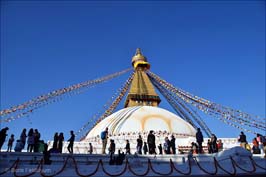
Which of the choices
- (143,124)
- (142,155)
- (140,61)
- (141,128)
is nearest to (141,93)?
(140,61)

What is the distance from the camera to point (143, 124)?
19.2 m

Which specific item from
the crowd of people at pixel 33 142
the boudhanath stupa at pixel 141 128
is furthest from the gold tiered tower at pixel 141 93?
the crowd of people at pixel 33 142

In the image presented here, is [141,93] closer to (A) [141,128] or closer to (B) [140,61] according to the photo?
(B) [140,61]

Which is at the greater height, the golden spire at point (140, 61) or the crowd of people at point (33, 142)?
the golden spire at point (140, 61)

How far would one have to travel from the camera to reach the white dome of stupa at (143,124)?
1872 centimetres

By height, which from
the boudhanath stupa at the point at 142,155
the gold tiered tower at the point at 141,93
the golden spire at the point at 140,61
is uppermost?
the golden spire at the point at 140,61

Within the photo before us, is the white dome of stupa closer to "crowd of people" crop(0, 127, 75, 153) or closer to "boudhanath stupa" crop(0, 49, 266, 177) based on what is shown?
"boudhanath stupa" crop(0, 49, 266, 177)

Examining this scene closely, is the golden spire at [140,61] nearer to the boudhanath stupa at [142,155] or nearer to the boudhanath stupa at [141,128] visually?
the boudhanath stupa at [142,155]

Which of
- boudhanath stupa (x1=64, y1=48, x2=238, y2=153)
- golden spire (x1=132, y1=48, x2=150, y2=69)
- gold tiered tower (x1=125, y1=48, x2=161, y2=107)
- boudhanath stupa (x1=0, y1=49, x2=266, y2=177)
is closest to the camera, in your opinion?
boudhanath stupa (x1=0, y1=49, x2=266, y2=177)

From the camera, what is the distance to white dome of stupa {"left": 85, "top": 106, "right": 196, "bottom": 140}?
1872cm

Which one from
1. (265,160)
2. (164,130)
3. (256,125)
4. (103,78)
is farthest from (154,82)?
(265,160)

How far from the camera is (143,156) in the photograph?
1031 centimetres

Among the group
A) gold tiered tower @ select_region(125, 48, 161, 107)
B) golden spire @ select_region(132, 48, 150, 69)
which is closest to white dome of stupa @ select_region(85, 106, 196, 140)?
gold tiered tower @ select_region(125, 48, 161, 107)

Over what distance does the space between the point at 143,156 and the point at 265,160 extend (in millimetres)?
4249
